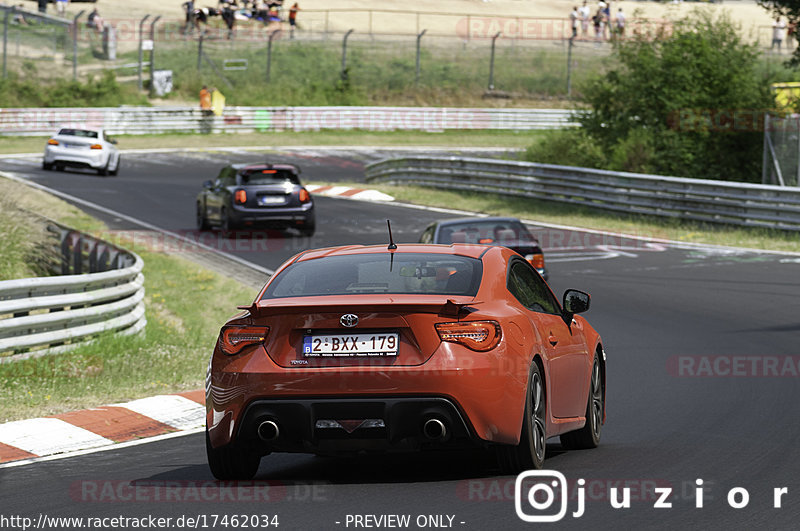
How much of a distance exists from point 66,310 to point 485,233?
7046 mm

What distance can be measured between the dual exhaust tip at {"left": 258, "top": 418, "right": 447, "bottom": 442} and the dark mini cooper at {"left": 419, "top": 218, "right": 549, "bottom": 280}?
11.5 metres

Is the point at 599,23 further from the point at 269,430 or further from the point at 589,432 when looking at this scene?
the point at 269,430

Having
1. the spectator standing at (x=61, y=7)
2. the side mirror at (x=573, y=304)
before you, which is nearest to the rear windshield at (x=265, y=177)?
the side mirror at (x=573, y=304)

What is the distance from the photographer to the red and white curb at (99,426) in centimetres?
927

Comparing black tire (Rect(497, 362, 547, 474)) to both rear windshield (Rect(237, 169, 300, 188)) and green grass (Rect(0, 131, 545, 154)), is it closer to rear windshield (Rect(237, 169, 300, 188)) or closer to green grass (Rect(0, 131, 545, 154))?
rear windshield (Rect(237, 169, 300, 188))

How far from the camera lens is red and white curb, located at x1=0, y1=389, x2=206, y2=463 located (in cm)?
927

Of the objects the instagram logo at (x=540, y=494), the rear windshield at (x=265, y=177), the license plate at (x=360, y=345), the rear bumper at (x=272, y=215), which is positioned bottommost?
the rear bumper at (x=272, y=215)

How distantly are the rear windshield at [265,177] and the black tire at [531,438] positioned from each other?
20.4 metres

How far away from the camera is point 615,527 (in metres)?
6.38

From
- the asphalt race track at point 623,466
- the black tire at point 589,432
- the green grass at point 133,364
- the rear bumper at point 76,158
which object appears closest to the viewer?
the asphalt race track at point 623,466

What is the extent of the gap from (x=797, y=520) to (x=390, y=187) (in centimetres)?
3301

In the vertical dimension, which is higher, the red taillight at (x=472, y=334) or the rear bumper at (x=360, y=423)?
the red taillight at (x=472, y=334)

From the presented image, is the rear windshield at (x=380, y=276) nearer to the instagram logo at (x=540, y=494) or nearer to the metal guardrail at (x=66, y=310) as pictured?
the instagram logo at (x=540, y=494)

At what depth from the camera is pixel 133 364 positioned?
1340 cm
